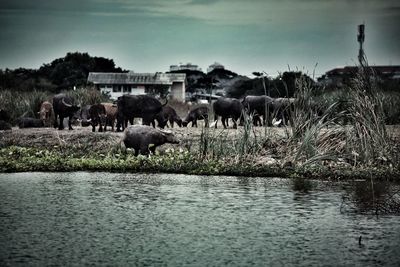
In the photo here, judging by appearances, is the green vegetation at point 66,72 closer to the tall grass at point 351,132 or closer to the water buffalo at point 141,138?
the water buffalo at point 141,138

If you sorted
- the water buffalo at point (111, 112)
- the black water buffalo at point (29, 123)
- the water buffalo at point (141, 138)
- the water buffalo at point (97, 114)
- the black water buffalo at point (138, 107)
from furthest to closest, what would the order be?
the black water buffalo at point (29, 123) < the water buffalo at point (111, 112) < the water buffalo at point (97, 114) < the black water buffalo at point (138, 107) < the water buffalo at point (141, 138)

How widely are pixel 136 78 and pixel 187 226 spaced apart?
58504mm

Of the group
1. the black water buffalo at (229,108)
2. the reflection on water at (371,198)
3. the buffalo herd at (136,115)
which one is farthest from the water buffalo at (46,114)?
the reflection on water at (371,198)

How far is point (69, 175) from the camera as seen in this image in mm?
13352

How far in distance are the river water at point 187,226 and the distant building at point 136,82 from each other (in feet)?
175

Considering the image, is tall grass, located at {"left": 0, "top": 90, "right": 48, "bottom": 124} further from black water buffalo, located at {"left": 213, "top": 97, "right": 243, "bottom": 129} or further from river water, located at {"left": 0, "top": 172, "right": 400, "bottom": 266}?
river water, located at {"left": 0, "top": 172, "right": 400, "bottom": 266}

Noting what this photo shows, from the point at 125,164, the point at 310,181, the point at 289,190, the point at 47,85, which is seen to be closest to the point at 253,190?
the point at 289,190

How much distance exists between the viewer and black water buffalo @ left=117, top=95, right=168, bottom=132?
19.4 m

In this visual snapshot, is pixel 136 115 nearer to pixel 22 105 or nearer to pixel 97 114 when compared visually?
pixel 97 114

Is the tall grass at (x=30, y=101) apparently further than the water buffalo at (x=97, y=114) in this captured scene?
Yes

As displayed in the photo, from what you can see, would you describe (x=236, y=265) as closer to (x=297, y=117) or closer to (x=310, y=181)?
(x=310, y=181)

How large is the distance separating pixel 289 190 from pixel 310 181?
1.41 m

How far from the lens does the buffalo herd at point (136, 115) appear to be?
14992 millimetres

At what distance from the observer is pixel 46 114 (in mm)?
23484
